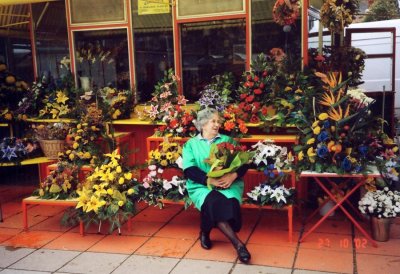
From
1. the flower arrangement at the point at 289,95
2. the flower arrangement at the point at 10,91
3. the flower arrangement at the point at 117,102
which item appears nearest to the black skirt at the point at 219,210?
the flower arrangement at the point at 289,95

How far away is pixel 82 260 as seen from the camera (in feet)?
14.8

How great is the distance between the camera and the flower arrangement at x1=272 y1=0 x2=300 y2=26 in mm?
5422

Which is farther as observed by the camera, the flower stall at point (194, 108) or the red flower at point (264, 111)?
the red flower at point (264, 111)

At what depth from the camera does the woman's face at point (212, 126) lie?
4773mm

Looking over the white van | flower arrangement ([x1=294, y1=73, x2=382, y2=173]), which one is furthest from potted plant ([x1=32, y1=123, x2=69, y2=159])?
the white van

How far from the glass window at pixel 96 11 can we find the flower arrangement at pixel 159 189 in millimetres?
2578

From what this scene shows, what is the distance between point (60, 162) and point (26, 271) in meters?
1.68

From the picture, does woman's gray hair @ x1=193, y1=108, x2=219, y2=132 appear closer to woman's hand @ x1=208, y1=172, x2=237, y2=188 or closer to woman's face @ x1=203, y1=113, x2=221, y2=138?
woman's face @ x1=203, y1=113, x2=221, y2=138

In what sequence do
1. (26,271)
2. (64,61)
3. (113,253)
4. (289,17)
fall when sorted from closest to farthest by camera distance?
(26,271)
(113,253)
(289,17)
(64,61)

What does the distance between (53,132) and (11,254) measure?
1896mm

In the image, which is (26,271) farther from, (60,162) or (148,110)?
(148,110)

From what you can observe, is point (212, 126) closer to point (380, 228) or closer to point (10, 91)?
point (380, 228)

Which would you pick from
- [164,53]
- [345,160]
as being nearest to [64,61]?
[164,53]
